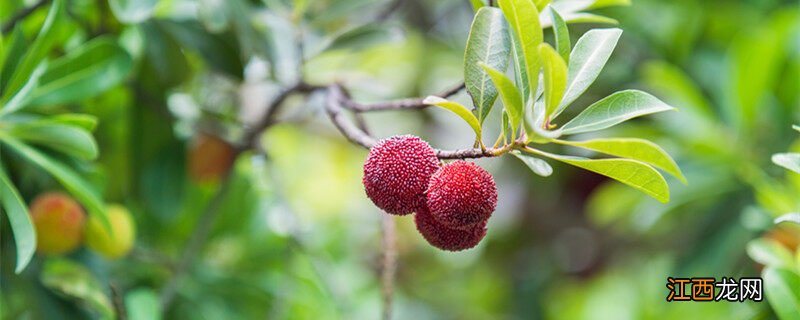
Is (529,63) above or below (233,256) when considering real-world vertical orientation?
above

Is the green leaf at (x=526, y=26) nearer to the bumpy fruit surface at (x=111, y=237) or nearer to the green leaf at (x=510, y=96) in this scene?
the green leaf at (x=510, y=96)

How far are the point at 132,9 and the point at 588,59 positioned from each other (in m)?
0.66

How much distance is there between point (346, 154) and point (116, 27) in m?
1.43

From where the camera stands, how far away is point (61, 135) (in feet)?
3.57

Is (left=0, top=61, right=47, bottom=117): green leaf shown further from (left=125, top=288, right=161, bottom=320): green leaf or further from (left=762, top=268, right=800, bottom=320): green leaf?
(left=762, top=268, right=800, bottom=320): green leaf

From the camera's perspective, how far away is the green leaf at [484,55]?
2.72 feet

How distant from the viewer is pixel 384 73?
2385 mm

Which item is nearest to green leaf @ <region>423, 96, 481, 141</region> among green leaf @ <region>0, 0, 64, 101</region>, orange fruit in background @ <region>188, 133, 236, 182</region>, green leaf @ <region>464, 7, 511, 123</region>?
green leaf @ <region>464, 7, 511, 123</region>

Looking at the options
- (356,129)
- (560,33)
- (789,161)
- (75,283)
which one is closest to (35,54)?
(75,283)

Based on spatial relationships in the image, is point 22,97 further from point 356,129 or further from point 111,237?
point 356,129

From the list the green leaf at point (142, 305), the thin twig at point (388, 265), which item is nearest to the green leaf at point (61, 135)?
the green leaf at point (142, 305)

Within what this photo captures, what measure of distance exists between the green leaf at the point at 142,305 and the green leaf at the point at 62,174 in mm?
164

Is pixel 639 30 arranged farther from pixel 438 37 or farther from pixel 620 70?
pixel 438 37

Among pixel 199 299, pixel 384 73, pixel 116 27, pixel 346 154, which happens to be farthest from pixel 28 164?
pixel 346 154
